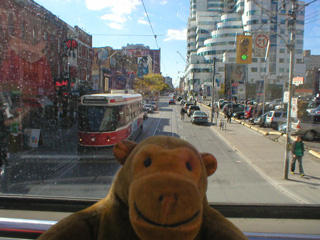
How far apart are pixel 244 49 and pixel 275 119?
11401 mm

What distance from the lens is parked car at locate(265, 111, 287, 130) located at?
750 inches

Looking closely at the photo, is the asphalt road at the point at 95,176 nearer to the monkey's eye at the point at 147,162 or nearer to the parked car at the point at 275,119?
the monkey's eye at the point at 147,162

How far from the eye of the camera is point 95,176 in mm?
5910

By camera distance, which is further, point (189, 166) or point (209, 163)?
point (209, 163)

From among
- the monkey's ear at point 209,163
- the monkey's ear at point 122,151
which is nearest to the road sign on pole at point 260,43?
the monkey's ear at point 209,163

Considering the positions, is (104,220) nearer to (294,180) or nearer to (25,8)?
(294,180)

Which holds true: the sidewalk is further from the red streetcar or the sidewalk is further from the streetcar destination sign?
the streetcar destination sign

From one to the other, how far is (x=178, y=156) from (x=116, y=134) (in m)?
3.95

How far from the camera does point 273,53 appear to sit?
9.81 m

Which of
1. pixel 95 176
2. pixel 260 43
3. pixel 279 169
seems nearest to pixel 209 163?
pixel 95 176

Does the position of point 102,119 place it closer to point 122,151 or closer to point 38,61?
point 122,151

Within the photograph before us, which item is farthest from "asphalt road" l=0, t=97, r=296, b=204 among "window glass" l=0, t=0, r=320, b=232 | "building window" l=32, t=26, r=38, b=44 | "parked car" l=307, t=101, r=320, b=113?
"parked car" l=307, t=101, r=320, b=113

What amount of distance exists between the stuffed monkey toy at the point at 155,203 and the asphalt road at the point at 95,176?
208 cm

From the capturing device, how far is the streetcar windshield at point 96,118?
6.72 m
